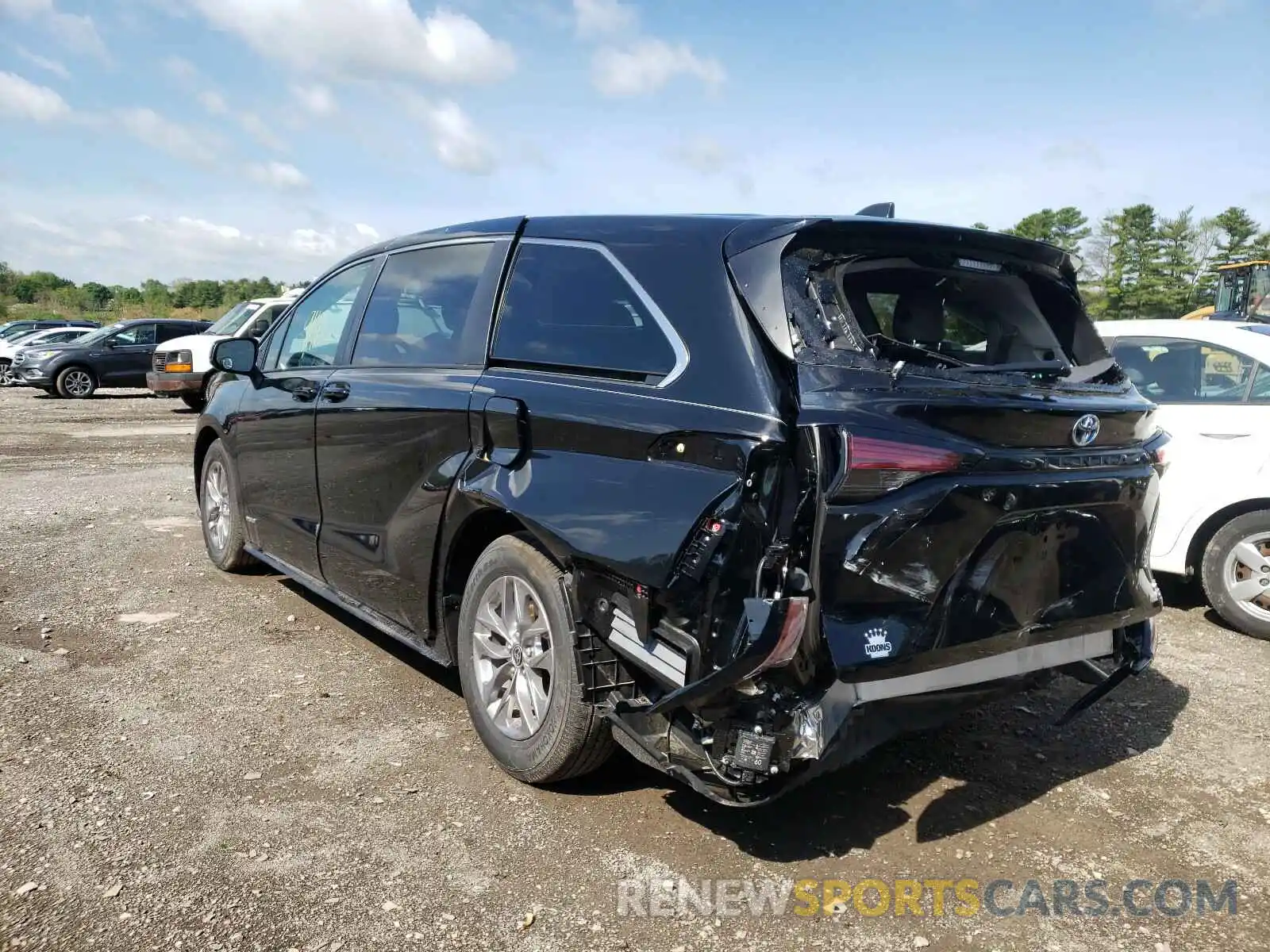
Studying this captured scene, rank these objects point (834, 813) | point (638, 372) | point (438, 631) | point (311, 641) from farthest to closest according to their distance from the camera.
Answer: point (311, 641), point (438, 631), point (834, 813), point (638, 372)

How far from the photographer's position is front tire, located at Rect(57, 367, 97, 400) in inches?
814

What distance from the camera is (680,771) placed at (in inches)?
107

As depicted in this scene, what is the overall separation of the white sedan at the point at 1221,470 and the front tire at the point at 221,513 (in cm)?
510

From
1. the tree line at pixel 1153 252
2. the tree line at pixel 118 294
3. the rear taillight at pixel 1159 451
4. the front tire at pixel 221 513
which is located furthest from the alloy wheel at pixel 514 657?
the tree line at pixel 118 294

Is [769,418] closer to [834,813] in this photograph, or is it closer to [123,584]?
[834,813]

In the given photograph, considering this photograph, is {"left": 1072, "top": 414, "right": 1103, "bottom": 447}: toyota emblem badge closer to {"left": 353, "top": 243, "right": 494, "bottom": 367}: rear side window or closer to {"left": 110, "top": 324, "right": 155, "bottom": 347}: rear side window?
{"left": 353, "top": 243, "right": 494, "bottom": 367}: rear side window

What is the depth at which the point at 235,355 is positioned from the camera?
5.12 metres

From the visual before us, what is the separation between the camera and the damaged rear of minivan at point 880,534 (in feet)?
8.36

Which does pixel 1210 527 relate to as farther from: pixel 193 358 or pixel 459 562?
pixel 193 358

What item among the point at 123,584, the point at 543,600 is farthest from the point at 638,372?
the point at 123,584

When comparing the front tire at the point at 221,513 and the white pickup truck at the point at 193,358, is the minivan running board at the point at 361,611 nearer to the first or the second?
the front tire at the point at 221,513

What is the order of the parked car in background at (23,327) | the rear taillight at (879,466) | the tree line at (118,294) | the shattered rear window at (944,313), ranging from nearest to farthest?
the rear taillight at (879,466) → the shattered rear window at (944,313) → the parked car in background at (23,327) → the tree line at (118,294)

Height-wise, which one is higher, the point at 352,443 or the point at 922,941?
the point at 352,443

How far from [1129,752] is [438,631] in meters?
2.71
